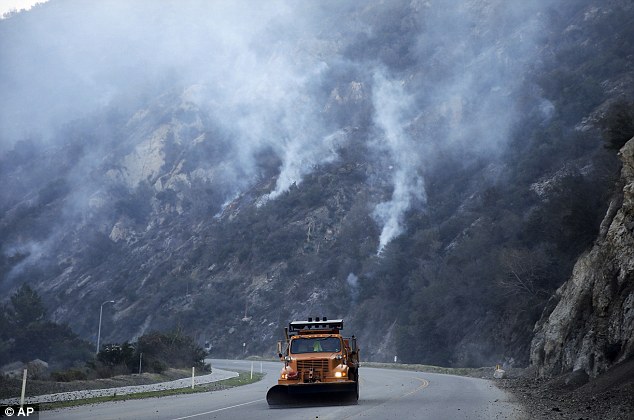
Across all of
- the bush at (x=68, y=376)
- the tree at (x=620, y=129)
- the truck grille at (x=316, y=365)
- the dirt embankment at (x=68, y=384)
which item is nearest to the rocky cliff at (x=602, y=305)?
the tree at (x=620, y=129)

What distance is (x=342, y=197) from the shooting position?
286 ft

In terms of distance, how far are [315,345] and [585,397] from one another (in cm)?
763

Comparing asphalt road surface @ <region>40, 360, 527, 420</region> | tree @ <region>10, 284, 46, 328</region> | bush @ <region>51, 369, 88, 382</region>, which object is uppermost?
tree @ <region>10, 284, 46, 328</region>

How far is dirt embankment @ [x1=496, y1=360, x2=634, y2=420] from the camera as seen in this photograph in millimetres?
14807

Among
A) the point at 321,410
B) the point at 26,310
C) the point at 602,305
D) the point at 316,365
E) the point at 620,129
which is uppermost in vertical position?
the point at 620,129

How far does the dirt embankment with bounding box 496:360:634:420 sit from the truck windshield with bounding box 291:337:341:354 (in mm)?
5579

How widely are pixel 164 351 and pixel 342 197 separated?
43105mm

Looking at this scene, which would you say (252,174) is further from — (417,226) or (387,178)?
(417,226)

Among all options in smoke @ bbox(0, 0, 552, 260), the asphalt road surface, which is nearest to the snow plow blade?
the asphalt road surface

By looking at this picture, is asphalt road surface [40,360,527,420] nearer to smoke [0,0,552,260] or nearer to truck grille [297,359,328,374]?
truck grille [297,359,328,374]

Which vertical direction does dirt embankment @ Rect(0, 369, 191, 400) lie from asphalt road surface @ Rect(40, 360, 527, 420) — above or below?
above

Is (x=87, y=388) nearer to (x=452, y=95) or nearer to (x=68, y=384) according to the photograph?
(x=68, y=384)

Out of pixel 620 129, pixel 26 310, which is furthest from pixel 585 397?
pixel 26 310

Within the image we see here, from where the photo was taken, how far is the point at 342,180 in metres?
90.0
